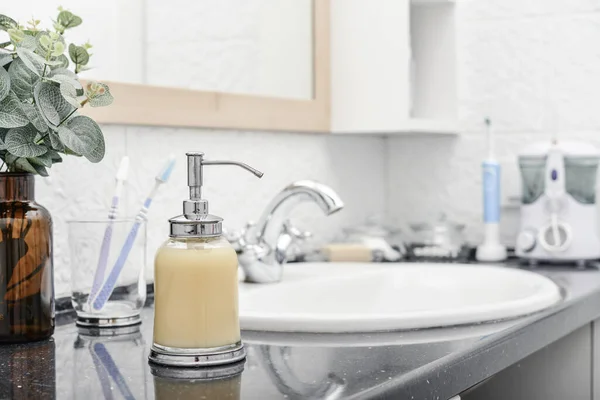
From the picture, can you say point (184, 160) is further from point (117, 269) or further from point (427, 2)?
point (427, 2)

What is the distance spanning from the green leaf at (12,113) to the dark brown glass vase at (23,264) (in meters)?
0.08

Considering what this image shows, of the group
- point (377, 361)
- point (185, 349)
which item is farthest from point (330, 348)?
point (185, 349)

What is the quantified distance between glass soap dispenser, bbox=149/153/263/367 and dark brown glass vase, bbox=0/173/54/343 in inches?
7.9

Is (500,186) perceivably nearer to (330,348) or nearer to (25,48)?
(330,348)

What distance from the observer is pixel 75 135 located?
103 cm

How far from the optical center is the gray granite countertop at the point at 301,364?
2.78 ft

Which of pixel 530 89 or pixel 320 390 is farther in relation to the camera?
pixel 530 89

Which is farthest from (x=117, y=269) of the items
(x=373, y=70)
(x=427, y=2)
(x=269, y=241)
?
(x=427, y=2)

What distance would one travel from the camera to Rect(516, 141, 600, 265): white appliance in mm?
1884

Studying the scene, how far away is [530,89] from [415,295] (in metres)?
0.64

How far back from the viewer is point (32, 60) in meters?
1.01

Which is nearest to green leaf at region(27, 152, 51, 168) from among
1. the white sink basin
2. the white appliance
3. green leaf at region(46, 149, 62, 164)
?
green leaf at region(46, 149, 62, 164)

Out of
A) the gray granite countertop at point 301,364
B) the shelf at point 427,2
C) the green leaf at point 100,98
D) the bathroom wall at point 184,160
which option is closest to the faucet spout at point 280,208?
the bathroom wall at point 184,160

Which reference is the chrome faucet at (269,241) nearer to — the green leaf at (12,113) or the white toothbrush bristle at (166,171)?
the white toothbrush bristle at (166,171)
